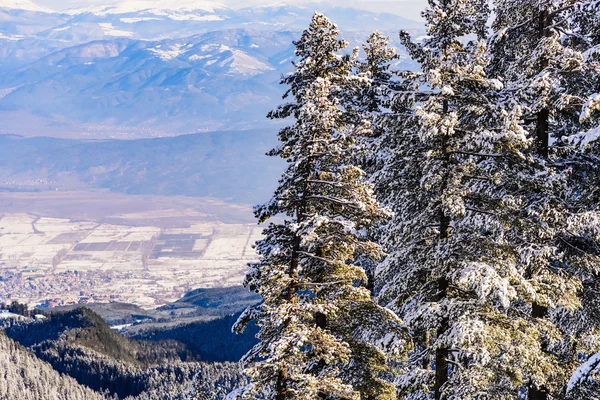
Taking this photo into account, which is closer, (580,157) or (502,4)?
(580,157)

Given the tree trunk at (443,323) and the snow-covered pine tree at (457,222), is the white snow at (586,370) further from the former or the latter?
the tree trunk at (443,323)

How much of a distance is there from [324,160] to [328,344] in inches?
172

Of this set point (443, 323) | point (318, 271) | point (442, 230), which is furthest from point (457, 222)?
point (318, 271)

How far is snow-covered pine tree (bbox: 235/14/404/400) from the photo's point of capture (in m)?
14.1

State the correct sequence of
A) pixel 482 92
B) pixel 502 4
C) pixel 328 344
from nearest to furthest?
1. pixel 328 344
2. pixel 482 92
3. pixel 502 4

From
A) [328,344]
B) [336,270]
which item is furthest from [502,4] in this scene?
[328,344]

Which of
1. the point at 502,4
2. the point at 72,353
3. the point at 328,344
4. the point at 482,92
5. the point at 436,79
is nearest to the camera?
the point at 328,344

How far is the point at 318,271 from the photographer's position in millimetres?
15969

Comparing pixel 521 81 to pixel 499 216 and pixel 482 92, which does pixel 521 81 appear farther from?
pixel 499 216

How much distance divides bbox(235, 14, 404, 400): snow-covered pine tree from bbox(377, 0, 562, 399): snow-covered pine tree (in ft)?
3.53

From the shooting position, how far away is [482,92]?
55.2 ft

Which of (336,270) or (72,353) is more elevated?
(336,270)

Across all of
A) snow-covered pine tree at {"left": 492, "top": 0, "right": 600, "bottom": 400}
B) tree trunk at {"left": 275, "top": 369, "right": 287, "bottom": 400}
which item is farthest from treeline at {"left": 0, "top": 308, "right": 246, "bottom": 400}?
tree trunk at {"left": 275, "top": 369, "right": 287, "bottom": 400}

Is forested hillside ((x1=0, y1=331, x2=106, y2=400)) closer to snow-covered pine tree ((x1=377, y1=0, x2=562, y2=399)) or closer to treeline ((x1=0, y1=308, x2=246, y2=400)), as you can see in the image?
treeline ((x1=0, y1=308, x2=246, y2=400))
